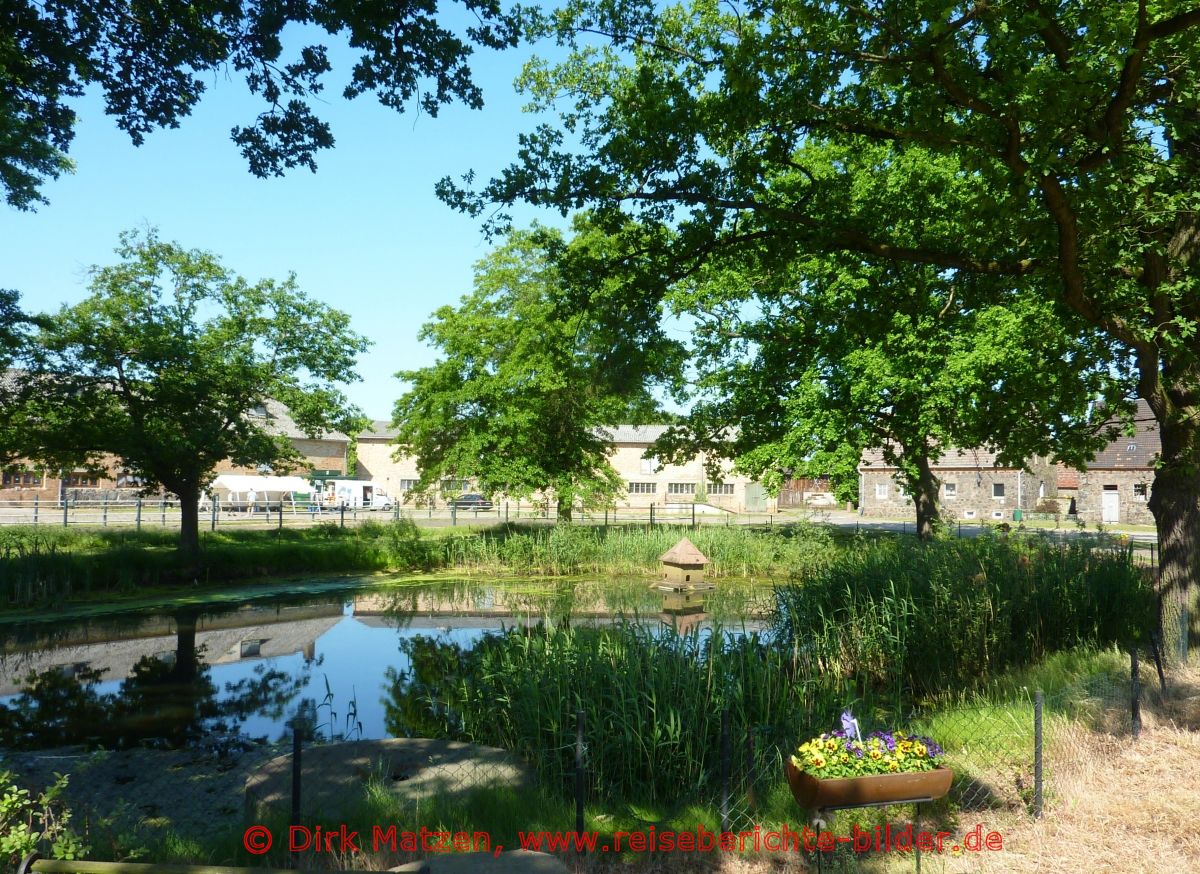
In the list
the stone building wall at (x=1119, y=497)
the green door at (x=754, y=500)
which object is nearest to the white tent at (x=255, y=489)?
the green door at (x=754, y=500)

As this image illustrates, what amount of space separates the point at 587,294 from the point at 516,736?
5.15m

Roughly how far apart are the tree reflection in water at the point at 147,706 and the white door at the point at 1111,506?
4627cm

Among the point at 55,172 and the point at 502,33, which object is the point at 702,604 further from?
the point at 55,172

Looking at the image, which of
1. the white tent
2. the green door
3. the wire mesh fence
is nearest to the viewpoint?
the wire mesh fence

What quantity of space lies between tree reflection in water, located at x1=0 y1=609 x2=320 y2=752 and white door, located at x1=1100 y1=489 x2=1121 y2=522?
46.3 m

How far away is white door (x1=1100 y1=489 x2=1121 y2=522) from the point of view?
4594 cm

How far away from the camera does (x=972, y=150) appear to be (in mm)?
7426

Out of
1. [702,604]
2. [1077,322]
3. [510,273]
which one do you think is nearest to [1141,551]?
[702,604]

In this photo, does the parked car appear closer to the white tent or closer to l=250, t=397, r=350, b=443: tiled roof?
l=250, t=397, r=350, b=443: tiled roof

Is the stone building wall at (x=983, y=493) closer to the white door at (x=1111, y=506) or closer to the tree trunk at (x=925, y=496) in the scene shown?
the white door at (x=1111, y=506)

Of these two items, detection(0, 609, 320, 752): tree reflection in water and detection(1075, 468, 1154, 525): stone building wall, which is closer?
detection(0, 609, 320, 752): tree reflection in water

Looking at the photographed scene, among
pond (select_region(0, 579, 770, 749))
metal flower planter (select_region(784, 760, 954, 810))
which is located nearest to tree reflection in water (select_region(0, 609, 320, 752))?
pond (select_region(0, 579, 770, 749))

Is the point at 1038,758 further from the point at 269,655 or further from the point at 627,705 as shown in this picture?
the point at 269,655

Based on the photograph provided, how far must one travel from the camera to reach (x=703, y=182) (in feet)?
32.1
